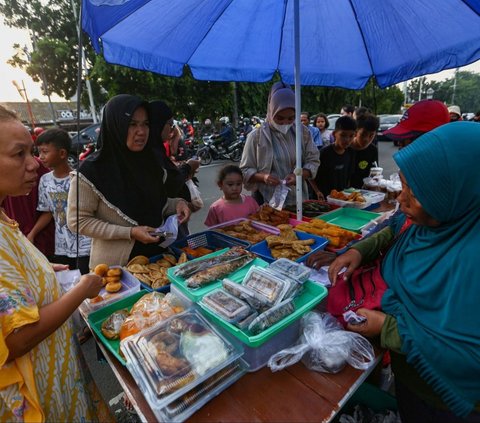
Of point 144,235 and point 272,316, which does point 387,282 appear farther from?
point 144,235

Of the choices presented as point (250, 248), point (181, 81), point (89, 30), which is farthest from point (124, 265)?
point (181, 81)

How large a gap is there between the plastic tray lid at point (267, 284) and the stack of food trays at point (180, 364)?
9.2 inches

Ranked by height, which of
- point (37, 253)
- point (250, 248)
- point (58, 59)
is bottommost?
point (250, 248)

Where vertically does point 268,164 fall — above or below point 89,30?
below

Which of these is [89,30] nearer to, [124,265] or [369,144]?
[124,265]

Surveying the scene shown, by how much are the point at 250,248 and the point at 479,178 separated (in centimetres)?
124

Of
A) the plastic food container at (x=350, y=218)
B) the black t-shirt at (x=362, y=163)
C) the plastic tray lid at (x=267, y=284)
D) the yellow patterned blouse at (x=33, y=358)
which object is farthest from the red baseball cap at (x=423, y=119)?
the yellow patterned blouse at (x=33, y=358)

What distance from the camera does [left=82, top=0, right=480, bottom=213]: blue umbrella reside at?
218cm

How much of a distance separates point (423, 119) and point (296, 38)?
1.23 m

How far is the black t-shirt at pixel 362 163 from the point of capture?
3778mm

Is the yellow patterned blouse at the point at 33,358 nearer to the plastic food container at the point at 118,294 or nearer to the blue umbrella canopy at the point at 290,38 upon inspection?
the plastic food container at the point at 118,294

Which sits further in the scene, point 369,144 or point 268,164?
point 369,144

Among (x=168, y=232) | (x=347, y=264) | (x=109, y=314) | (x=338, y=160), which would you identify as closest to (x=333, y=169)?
(x=338, y=160)

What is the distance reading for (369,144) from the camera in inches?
147
